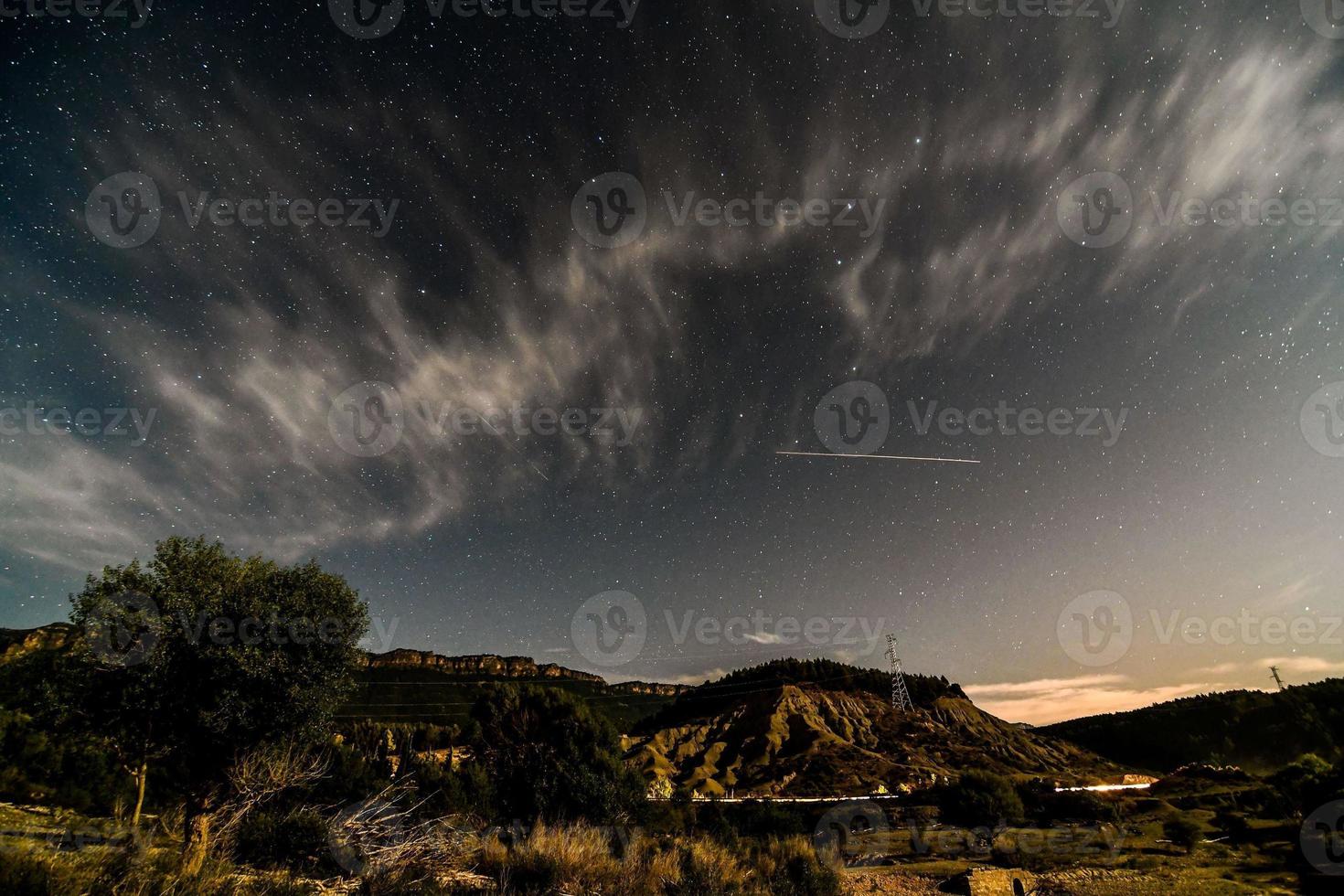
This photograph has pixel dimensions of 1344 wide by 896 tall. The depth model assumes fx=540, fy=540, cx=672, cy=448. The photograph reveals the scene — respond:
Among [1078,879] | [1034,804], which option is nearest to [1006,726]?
[1034,804]

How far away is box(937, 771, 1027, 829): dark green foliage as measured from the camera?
4375 cm

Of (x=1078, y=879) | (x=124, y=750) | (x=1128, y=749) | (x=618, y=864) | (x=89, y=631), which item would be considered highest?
(x=89, y=631)

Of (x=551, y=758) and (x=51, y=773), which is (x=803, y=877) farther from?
(x=51, y=773)

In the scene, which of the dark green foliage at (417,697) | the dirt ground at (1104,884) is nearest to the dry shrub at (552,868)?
the dirt ground at (1104,884)

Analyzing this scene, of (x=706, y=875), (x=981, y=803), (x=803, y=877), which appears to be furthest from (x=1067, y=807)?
(x=706, y=875)

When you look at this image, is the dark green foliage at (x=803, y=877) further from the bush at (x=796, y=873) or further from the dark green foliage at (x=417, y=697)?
the dark green foliage at (x=417, y=697)

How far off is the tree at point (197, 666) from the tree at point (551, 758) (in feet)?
46.8

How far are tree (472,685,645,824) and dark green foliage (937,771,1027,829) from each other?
2799 cm

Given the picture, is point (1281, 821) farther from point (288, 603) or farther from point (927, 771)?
point (288, 603)

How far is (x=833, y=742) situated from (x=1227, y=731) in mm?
125866

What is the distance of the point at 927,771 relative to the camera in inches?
3246

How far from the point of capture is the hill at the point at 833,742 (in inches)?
3324

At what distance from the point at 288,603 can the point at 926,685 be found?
171 m

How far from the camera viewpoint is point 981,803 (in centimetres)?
4494
